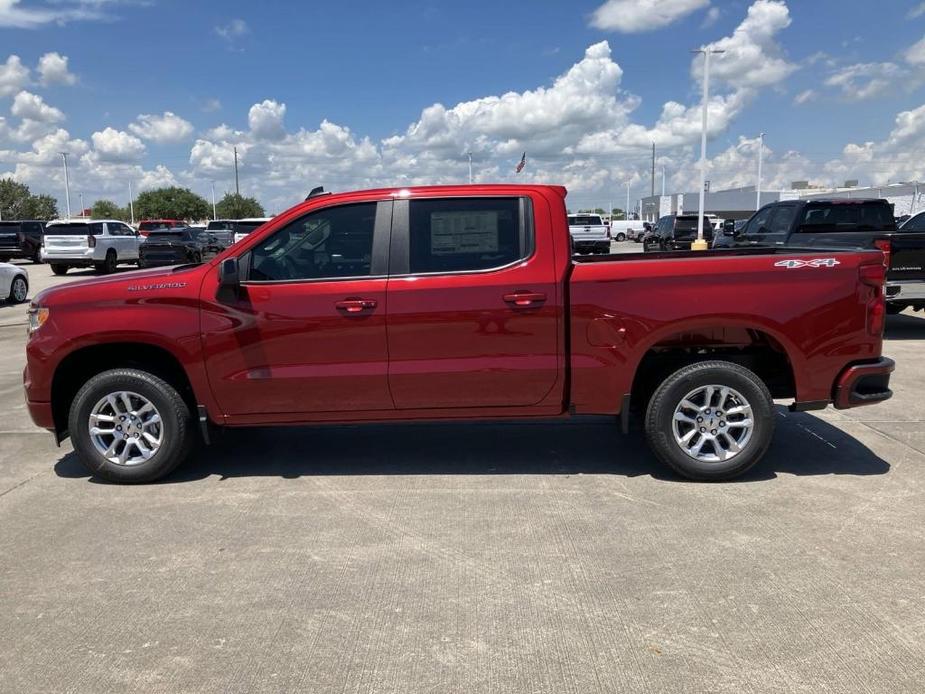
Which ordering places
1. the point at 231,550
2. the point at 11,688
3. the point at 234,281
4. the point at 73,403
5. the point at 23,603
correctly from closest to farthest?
the point at 11,688, the point at 23,603, the point at 231,550, the point at 234,281, the point at 73,403

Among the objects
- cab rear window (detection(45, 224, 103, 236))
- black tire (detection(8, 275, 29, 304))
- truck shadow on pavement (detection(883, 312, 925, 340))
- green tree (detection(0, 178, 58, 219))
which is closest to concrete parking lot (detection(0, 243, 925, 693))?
truck shadow on pavement (detection(883, 312, 925, 340))

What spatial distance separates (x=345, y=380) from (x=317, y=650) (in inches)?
82.4

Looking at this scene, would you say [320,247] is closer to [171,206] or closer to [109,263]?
[109,263]

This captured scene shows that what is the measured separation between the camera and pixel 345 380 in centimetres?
498

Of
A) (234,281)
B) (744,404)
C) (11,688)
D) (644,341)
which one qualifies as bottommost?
(11,688)

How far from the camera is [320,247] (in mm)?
5043

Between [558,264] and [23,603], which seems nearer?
[23,603]

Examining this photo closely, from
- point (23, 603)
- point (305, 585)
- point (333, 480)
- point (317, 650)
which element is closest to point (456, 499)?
point (333, 480)

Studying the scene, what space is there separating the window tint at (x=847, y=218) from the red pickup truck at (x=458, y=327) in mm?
7738

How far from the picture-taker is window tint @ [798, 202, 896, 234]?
12.0 m

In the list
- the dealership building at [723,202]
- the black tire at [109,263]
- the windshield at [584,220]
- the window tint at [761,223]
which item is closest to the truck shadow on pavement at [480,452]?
the window tint at [761,223]

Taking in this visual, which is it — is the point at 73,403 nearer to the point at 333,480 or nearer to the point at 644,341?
the point at 333,480

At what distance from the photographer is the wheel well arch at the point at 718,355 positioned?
200 inches

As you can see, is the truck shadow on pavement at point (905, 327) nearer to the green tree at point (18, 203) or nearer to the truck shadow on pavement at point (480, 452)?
the truck shadow on pavement at point (480, 452)
